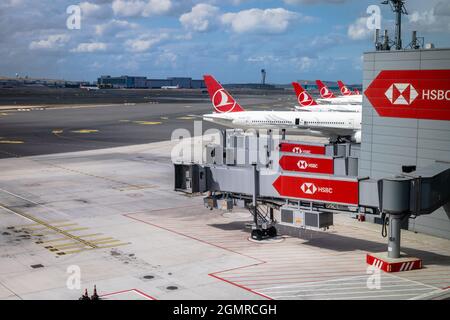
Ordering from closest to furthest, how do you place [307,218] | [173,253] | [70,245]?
[307,218]
[173,253]
[70,245]

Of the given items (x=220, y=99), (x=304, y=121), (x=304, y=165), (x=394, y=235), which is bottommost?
(x=394, y=235)

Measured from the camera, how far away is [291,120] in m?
80.9

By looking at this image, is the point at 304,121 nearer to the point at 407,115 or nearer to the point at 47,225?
the point at 407,115

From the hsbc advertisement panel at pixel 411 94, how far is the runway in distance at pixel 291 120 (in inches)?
1256

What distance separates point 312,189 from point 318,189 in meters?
0.35

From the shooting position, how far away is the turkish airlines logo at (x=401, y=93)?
3472cm

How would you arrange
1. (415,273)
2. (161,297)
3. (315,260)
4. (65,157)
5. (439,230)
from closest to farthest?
(161,297)
(415,273)
(315,260)
(439,230)
(65,157)

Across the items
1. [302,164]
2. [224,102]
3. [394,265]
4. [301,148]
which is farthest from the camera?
[224,102]

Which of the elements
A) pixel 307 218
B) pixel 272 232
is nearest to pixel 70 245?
pixel 272 232

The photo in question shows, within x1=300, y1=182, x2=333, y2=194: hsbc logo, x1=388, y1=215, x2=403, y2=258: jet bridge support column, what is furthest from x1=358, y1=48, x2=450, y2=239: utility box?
Answer: x1=300, y1=182, x2=333, y2=194: hsbc logo

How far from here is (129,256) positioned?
2972 cm
